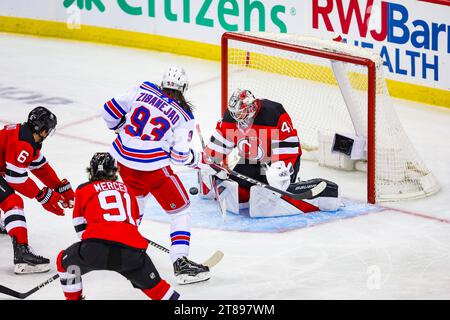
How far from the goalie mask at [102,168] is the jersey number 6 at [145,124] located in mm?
607

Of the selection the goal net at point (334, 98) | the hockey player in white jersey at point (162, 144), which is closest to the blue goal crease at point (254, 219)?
the goal net at point (334, 98)

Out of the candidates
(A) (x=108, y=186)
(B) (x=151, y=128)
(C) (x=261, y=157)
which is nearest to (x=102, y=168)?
(A) (x=108, y=186)

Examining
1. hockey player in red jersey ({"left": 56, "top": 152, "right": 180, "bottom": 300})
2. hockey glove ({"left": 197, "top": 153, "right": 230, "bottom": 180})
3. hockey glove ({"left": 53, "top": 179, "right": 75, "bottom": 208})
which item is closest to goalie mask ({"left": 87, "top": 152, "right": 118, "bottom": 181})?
hockey player in red jersey ({"left": 56, "top": 152, "right": 180, "bottom": 300})

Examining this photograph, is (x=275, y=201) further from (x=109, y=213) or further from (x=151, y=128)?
(x=109, y=213)

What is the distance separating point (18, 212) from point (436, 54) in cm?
377

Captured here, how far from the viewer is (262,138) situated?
22.9 ft

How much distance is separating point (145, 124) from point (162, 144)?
132 millimetres

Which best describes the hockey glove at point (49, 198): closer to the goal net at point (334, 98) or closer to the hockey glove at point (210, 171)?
the hockey glove at point (210, 171)

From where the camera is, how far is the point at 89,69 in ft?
33.9

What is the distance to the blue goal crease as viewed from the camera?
6801mm

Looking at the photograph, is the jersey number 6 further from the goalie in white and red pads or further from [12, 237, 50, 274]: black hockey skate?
the goalie in white and red pads

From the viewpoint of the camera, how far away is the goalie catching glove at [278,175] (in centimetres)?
680
